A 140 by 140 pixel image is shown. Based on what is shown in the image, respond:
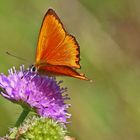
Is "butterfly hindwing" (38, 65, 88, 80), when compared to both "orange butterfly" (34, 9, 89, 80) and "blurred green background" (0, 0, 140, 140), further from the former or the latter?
"blurred green background" (0, 0, 140, 140)

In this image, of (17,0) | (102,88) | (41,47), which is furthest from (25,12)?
(41,47)

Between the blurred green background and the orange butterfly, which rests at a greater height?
the blurred green background

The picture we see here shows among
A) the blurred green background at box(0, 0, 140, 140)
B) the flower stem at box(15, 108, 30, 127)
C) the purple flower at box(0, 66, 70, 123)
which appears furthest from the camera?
the blurred green background at box(0, 0, 140, 140)

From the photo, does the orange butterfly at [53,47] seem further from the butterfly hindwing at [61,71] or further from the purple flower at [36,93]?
the purple flower at [36,93]

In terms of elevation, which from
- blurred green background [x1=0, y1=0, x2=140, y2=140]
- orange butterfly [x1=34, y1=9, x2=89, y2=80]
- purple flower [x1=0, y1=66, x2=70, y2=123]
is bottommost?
purple flower [x1=0, y1=66, x2=70, y2=123]

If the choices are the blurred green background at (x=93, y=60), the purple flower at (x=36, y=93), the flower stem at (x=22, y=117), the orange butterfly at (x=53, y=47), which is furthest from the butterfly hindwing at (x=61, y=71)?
the blurred green background at (x=93, y=60)

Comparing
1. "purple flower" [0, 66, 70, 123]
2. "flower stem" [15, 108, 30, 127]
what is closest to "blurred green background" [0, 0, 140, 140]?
"purple flower" [0, 66, 70, 123]

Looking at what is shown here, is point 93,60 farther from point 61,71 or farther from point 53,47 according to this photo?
point 61,71

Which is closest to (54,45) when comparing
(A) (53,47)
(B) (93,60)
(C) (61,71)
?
(A) (53,47)
